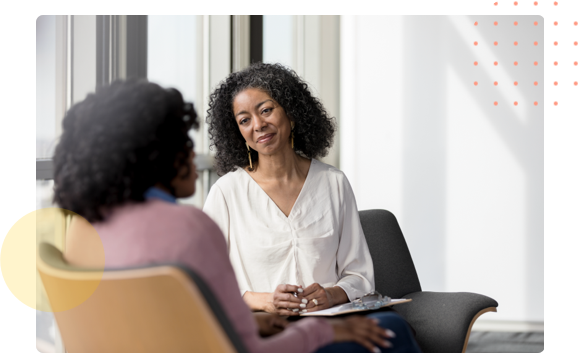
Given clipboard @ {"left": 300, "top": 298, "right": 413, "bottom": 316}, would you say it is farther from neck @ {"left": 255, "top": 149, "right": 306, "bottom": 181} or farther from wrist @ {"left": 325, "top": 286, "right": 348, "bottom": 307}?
neck @ {"left": 255, "top": 149, "right": 306, "bottom": 181}

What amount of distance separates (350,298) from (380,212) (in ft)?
2.33

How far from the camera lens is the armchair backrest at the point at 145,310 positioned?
0.88m

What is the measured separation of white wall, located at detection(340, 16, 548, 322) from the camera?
382 cm

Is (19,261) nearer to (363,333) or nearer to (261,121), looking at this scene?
(261,121)

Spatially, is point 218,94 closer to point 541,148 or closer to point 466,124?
point 466,124

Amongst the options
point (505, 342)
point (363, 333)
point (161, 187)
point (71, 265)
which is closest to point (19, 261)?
point (71, 265)

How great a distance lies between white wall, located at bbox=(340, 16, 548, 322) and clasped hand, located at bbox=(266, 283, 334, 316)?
2.17 m

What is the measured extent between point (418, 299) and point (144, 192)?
1568 millimetres

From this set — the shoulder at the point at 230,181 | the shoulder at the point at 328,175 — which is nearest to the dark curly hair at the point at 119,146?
the shoulder at the point at 230,181

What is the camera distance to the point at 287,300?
1827 millimetres

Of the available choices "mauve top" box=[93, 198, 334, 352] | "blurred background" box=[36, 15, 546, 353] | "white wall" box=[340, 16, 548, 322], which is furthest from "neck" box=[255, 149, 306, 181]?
"white wall" box=[340, 16, 548, 322]

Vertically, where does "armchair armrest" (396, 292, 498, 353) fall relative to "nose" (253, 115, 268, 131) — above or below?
below

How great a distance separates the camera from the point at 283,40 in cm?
409
